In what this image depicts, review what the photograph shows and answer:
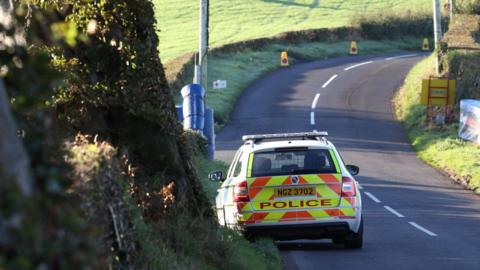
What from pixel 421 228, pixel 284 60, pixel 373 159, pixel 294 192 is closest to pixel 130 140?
pixel 294 192

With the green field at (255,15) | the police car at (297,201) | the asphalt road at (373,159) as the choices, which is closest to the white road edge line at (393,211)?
the asphalt road at (373,159)

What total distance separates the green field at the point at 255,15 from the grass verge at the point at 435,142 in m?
21.4

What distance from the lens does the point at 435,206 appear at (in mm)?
24953

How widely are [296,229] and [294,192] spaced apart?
0.52 m

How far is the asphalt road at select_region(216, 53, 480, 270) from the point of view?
15.6 m

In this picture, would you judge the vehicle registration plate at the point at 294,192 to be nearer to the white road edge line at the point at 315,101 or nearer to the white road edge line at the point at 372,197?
the white road edge line at the point at 372,197

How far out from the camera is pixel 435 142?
123ft

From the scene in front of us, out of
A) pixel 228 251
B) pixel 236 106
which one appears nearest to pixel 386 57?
pixel 236 106

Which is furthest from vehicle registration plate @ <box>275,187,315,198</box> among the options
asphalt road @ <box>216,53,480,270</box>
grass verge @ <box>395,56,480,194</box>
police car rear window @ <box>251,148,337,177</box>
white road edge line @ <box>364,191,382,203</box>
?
grass verge @ <box>395,56,480,194</box>

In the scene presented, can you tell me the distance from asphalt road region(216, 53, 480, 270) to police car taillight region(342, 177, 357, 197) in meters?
0.86

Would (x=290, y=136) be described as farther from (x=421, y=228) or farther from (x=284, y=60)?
(x=284, y=60)

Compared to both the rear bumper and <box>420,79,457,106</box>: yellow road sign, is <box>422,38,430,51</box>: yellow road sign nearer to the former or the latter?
<box>420,79,457,106</box>: yellow road sign

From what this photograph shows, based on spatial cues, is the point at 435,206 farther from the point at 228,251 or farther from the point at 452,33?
the point at 452,33

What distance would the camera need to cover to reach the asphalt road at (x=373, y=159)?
51.1ft
